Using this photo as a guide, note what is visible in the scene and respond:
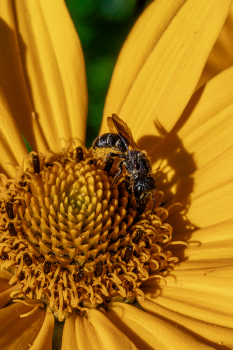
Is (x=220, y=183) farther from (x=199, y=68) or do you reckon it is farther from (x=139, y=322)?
(x=139, y=322)

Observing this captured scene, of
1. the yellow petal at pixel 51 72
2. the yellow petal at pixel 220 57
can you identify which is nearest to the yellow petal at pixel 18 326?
the yellow petal at pixel 51 72

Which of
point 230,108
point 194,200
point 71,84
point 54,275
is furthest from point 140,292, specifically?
point 71,84

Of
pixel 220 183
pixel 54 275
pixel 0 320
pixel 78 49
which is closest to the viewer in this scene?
pixel 0 320

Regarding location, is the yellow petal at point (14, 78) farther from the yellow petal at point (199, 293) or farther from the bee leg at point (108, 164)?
the yellow petal at point (199, 293)

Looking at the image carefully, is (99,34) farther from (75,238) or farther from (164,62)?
(75,238)

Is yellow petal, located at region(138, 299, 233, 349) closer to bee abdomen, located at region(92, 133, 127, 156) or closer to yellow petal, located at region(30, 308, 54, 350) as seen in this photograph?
yellow petal, located at region(30, 308, 54, 350)
